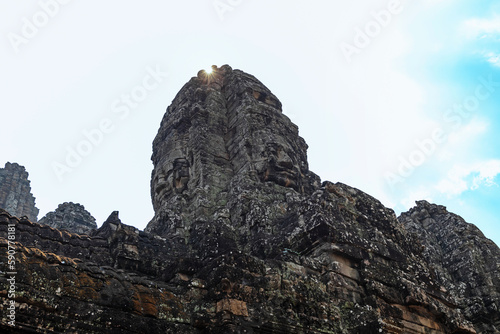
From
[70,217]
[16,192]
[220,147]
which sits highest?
[16,192]

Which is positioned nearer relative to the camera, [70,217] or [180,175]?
[180,175]

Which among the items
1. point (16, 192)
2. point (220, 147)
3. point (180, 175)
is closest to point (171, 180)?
point (180, 175)

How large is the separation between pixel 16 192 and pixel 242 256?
201ft

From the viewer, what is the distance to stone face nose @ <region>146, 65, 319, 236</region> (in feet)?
51.8

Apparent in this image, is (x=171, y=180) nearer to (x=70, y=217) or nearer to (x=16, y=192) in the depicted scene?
(x=70, y=217)

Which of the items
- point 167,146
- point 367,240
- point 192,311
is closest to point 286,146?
point 167,146

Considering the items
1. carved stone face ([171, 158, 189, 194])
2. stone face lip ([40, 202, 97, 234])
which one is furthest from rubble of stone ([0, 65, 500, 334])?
stone face lip ([40, 202, 97, 234])

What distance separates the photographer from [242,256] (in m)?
9.37

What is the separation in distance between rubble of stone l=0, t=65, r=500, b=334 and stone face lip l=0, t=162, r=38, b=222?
48.9 m

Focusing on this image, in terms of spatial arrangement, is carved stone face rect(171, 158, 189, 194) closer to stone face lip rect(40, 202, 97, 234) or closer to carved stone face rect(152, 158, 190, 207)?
carved stone face rect(152, 158, 190, 207)

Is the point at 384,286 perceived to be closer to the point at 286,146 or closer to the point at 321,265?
the point at 321,265

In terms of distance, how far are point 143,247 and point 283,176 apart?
Result: 575 centimetres

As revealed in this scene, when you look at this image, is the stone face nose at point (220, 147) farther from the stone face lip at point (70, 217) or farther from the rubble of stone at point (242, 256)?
the stone face lip at point (70, 217)

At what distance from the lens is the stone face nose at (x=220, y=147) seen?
15781 millimetres
